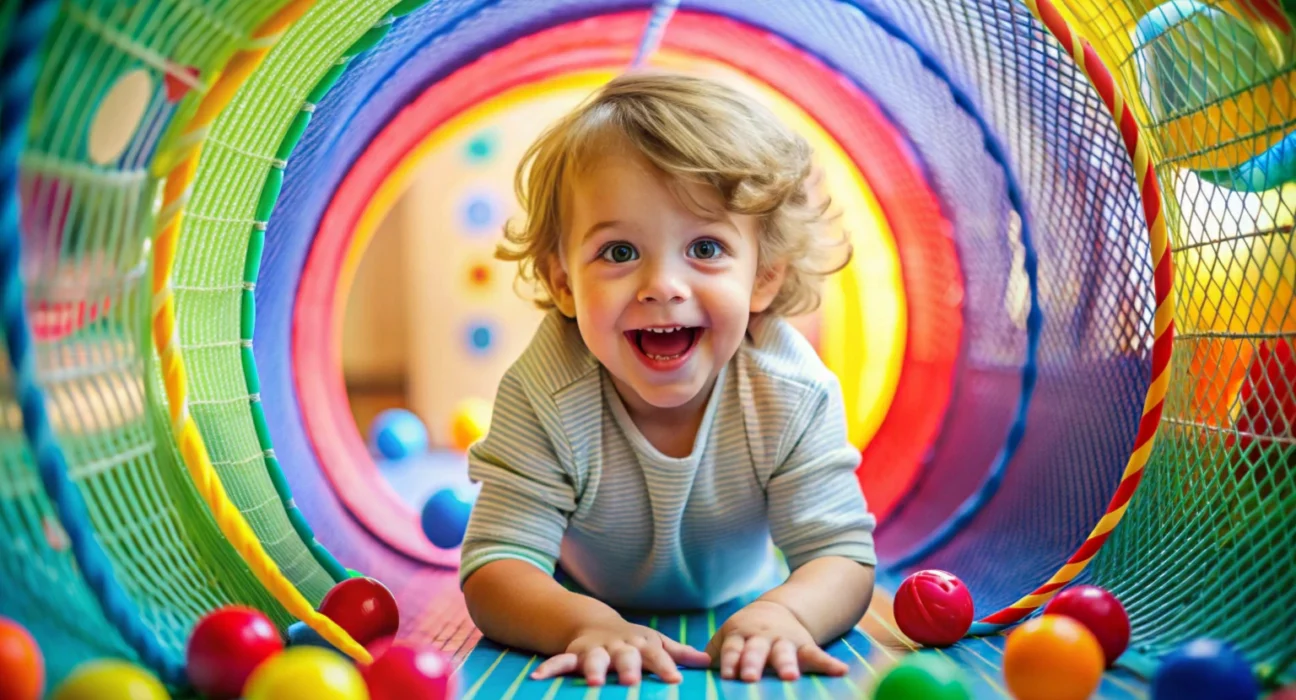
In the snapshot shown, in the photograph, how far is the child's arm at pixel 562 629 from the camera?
4.39 feet

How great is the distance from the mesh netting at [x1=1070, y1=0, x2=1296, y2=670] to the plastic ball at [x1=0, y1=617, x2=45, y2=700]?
1134 mm

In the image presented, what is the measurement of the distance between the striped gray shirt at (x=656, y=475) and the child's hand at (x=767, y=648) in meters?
0.25

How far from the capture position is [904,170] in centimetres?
240

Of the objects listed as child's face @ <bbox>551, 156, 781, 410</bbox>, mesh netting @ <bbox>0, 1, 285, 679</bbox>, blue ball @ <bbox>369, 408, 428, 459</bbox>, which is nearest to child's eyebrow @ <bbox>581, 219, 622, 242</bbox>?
child's face @ <bbox>551, 156, 781, 410</bbox>

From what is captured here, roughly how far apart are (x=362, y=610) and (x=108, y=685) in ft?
1.96

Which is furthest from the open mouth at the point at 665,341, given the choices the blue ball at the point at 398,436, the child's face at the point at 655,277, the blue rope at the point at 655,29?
the blue ball at the point at 398,436

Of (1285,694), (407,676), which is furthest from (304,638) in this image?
(1285,694)

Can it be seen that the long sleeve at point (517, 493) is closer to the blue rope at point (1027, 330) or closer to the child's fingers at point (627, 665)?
the child's fingers at point (627, 665)

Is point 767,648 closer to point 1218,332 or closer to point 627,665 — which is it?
point 627,665

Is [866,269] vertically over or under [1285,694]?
over

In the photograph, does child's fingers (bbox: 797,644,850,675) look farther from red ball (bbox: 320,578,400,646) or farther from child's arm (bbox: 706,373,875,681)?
red ball (bbox: 320,578,400,646)

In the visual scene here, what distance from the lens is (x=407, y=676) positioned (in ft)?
3.78

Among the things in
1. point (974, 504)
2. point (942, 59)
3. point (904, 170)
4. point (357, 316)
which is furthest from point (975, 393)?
point (357, 316)

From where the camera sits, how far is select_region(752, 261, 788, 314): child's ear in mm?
1801
